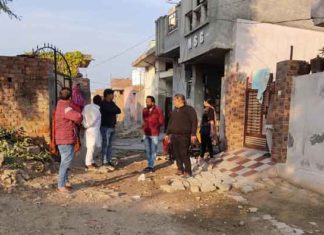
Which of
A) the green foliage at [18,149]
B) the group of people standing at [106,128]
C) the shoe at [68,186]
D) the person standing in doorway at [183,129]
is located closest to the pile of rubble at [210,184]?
the person standing in doorway at [183,129]

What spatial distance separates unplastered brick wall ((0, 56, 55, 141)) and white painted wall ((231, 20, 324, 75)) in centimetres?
589

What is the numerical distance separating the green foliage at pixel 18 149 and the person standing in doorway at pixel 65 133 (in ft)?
4.42

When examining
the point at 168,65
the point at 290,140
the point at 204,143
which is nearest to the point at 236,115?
the point at 204,143

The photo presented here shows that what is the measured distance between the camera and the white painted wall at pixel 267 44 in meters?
12.7

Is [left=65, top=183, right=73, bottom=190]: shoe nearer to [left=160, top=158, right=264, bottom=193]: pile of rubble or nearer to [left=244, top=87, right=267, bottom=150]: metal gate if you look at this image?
[left=160, top=158, right=264, bottom=193]: pile of rubble

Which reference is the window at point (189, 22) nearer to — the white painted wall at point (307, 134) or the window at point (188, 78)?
the window at point (188, 78)

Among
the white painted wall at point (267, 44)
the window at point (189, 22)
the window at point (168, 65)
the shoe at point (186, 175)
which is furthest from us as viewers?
the window at point (168, 65)

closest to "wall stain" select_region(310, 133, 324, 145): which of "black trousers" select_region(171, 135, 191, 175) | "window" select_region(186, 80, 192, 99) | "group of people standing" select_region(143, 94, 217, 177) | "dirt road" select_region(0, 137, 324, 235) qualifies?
"dirt road" select_region(0, 137, 324, 235)

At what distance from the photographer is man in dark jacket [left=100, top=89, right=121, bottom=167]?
9336mm

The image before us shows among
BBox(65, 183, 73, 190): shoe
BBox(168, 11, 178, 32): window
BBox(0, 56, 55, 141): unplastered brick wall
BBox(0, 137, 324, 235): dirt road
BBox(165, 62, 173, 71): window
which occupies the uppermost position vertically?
BBox(168, 11, 178, 32): window

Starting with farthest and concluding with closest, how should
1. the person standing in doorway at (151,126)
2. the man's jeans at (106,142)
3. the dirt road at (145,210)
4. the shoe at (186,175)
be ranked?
the man's jeans at (106,142) → the person standing in doorway at (151,126) → the shoe at (186,175) → the dirt road at (145,210)

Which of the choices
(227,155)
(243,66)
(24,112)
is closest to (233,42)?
(243,66)

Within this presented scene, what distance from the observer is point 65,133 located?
6.66m

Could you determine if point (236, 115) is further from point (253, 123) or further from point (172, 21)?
point (172, 21)
